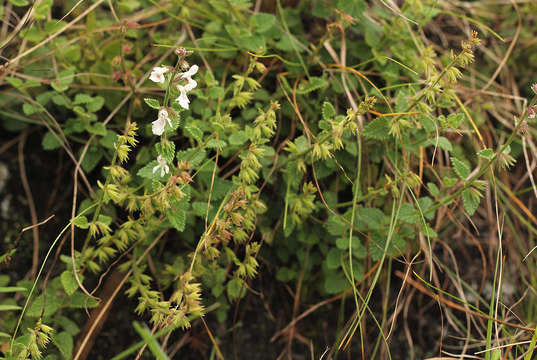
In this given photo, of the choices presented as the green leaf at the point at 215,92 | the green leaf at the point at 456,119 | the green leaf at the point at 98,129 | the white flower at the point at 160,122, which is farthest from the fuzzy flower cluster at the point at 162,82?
the green leaf at the point at 456,119

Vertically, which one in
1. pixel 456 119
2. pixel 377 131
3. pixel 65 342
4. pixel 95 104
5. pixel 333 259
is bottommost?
pixel 65 342

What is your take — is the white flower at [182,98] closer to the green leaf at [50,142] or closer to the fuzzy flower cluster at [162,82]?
the fuzzy flower cluster at [162,82]

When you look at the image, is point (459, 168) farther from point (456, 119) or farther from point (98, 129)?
point (98, 129)

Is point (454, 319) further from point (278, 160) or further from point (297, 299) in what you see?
point (278, 160)

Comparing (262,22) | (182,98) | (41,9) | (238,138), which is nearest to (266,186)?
(238,138)

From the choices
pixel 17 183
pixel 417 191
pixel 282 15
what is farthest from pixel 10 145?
pixel 417 191

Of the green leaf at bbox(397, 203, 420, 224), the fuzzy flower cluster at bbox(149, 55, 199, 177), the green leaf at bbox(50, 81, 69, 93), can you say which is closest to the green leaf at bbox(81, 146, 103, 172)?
the green leaf at bbox(50, 81, 69, 93)
